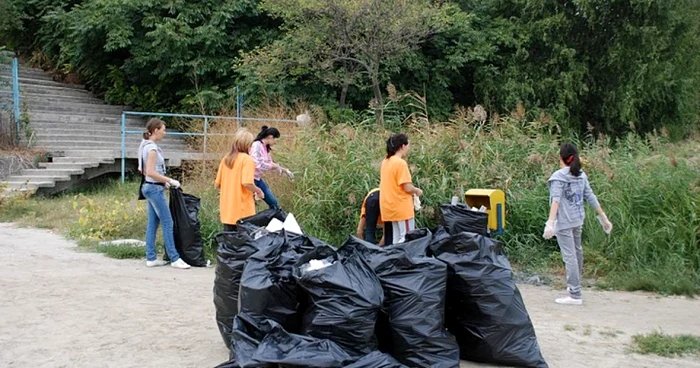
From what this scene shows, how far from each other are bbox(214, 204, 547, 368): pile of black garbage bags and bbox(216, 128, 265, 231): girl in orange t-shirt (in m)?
1.96

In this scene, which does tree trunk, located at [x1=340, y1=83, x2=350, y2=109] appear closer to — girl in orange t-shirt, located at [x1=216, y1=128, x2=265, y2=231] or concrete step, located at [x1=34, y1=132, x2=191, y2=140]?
concrete step, located at [x1=34, y1=132, x2=191, y2=140]

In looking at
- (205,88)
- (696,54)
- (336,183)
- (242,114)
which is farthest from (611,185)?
(696,54)

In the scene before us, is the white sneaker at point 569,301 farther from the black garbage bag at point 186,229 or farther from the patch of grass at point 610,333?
the black garbage bag at point 186,229

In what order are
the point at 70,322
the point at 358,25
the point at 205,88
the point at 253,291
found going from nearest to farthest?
the point at 253,291 → the point at 70,322 → the point at 358,25 → the point at 205,88

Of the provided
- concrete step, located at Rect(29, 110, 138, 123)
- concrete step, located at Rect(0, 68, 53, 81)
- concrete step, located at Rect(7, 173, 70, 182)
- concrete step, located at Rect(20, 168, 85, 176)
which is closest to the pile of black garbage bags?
concrete step, located at Rect(7, 173, 70, 182)

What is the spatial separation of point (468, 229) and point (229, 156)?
2.47m

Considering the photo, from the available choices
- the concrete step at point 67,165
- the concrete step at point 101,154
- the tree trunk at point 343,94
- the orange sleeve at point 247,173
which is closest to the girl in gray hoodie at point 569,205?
the orange sleeve at point 247,173

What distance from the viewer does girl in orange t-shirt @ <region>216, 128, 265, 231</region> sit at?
255 inches

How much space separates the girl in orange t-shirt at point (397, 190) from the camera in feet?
21.7

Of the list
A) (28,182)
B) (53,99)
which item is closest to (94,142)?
(28,182)

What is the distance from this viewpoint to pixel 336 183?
838 cm

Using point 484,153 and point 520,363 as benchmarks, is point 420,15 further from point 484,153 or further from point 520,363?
point 520,363

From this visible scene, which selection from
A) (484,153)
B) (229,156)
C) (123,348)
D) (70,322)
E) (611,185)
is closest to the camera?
(123,348)

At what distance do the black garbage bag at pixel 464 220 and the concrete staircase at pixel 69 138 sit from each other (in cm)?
828
